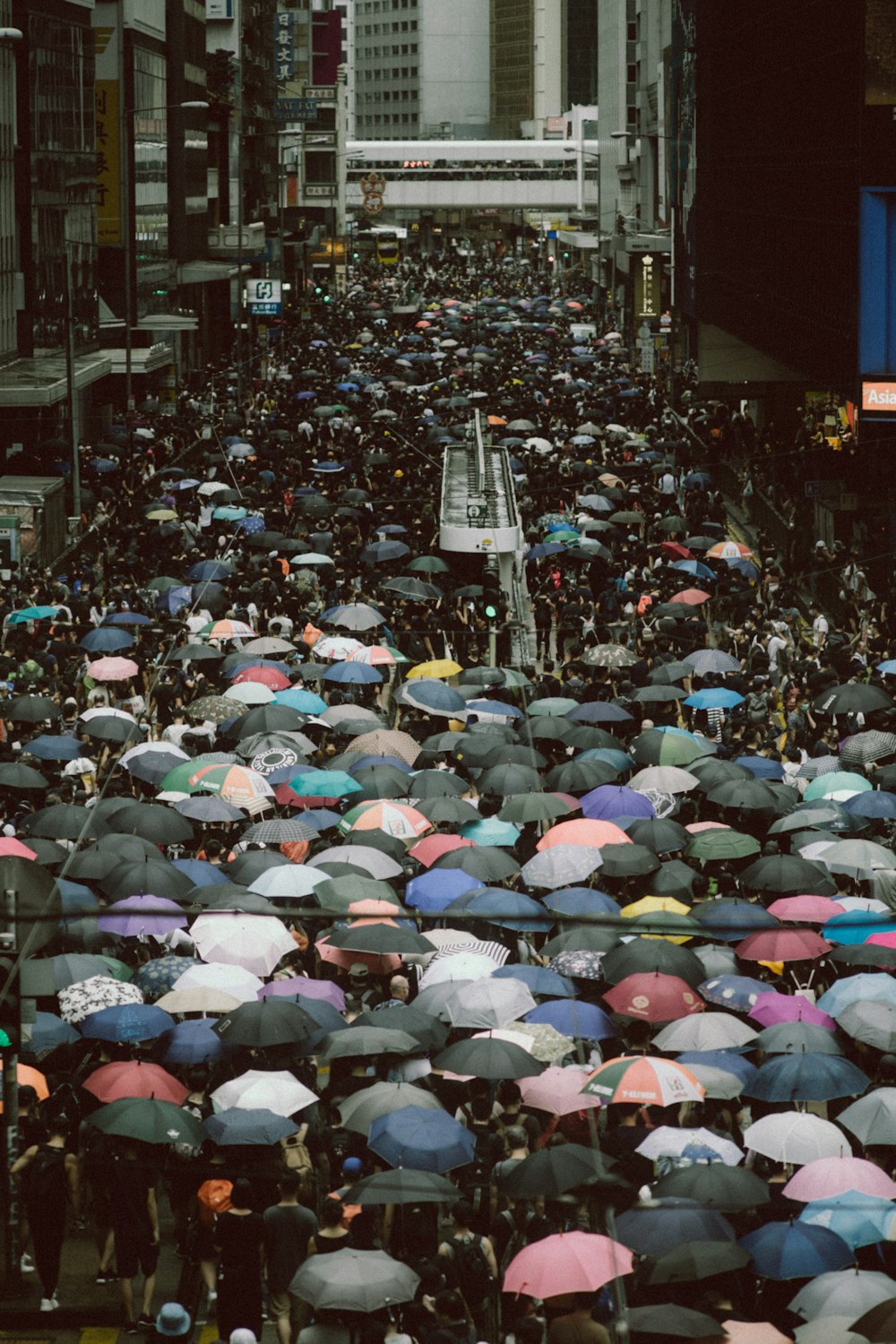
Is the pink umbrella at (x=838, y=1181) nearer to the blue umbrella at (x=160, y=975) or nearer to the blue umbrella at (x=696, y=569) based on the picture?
the blue umbrella at (x=160, y=975)

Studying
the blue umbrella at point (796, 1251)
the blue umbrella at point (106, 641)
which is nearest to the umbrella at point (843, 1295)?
the blue umbrella at point (796, 1251)

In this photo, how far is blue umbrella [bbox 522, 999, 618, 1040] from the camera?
35.5 ft

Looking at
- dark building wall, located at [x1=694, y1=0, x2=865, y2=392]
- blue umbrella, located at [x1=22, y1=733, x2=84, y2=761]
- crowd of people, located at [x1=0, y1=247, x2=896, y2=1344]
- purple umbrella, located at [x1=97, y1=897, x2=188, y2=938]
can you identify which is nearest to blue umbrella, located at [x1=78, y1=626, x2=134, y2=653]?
crowd of people, located at [x1=0, y1=247, x2=896, y2=1344]

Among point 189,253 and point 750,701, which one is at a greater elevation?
point 189,253

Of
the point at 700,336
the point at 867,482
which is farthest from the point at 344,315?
the point at 867,482

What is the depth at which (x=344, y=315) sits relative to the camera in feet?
298

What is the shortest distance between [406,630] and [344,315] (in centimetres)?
6836

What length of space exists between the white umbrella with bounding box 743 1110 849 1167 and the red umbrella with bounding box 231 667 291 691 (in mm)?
10879

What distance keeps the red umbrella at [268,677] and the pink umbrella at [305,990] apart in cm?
845

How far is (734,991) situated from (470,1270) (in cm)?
328

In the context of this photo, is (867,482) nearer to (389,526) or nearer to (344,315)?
(389,526)

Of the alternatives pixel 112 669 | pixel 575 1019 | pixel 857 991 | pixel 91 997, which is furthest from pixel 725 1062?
pixel 112 669

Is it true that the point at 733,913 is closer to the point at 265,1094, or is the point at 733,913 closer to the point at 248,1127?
the point at 265,1094

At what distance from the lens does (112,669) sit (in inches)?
804
